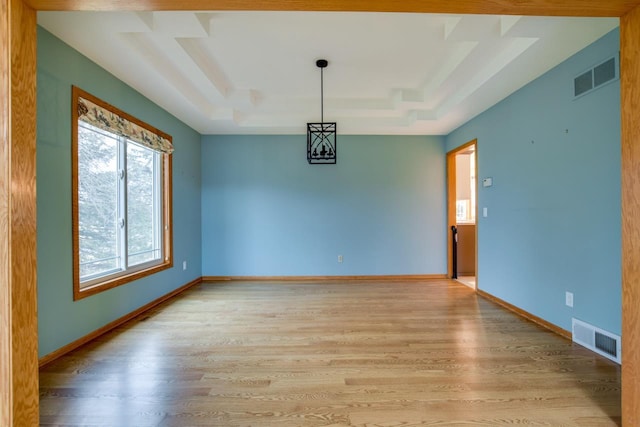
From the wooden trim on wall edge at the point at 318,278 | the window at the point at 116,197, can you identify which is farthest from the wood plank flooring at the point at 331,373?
the wooden trim on wall edge at the point at 318,278

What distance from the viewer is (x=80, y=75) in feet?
8.11

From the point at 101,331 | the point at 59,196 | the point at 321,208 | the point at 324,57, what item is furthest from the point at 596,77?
the point at 101,331

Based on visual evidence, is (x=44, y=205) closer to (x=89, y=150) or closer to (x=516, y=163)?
(x=89, y=150)

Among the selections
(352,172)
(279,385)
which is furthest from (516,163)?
(279,385)

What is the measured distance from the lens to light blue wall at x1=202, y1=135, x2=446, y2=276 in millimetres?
4902

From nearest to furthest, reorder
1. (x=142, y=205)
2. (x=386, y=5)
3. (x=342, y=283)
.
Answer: (x=386, y=5) → (x=142, y=205) → (x=342, y=283)

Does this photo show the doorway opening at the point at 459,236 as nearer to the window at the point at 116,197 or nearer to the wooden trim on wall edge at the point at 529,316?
the wooden trim on wall edge at the point at 529,316

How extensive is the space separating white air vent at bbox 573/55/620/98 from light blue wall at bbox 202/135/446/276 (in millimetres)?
2502

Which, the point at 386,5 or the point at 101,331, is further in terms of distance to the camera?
the point at 101,331

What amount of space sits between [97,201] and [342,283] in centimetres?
340

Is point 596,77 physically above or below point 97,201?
above

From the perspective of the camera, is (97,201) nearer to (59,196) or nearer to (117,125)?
(59,196)

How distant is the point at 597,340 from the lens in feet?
7.48

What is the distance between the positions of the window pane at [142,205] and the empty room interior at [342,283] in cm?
5
